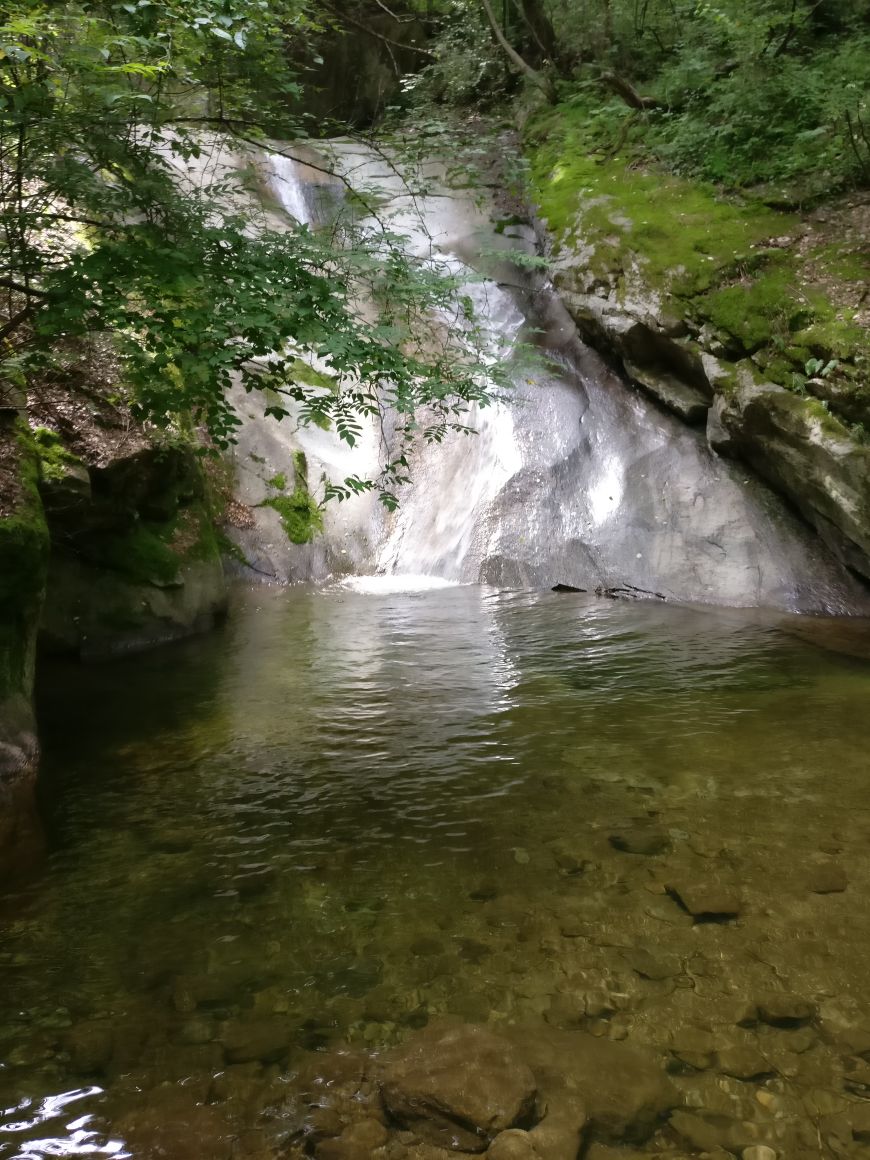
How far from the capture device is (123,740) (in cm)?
Answer: 559

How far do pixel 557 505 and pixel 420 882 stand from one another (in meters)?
9.20

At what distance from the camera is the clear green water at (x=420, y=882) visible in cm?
253

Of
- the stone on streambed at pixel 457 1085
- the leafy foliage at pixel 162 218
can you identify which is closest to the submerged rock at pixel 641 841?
the stone on streambed at pixel 457 1085

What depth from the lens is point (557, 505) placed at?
39.9 ft

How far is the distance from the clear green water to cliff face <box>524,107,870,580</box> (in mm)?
2936

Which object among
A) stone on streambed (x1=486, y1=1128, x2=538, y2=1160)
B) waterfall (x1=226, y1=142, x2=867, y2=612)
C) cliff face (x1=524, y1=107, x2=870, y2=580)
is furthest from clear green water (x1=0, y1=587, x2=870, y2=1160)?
waterfall (x1=226, y1=142, x2=867, y2=612)

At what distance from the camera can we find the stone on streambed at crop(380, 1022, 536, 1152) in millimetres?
2250

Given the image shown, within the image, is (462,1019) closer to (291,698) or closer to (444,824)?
(444,824)

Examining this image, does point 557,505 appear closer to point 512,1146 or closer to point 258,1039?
point 258,1039

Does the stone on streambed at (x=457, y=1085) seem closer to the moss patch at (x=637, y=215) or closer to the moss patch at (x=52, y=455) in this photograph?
the moss patch at (x=52, y=455)

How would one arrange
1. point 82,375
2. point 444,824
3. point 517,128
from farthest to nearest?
point 517,128 → point 82,375 → point 444,824

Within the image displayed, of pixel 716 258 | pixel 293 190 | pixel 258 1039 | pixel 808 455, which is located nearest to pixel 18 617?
pixel 258 1039

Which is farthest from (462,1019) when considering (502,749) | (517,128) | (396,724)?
(517,128)

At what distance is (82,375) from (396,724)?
17.5 ft
